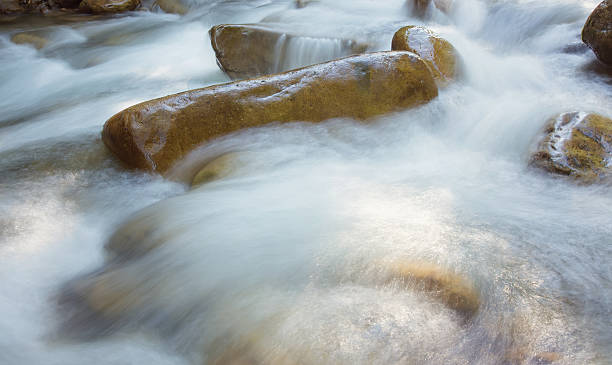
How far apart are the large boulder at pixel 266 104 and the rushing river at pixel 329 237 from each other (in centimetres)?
13

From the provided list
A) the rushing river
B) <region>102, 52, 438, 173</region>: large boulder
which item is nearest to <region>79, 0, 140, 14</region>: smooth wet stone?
the rushing river

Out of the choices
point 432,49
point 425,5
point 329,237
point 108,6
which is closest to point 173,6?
point 108,6

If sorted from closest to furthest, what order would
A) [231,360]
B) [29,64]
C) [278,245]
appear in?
[231,360]
[278,245]
[29,64]

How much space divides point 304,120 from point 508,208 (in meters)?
1.93

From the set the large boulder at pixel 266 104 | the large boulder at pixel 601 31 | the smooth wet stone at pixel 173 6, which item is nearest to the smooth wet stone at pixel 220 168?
the large boulder at pixel 266 104

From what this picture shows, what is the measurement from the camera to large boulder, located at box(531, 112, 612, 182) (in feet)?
10.3

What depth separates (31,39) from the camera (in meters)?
9.23

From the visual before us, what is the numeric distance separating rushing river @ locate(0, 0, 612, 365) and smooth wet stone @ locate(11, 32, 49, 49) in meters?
4.51

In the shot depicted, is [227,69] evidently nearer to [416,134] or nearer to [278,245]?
[416,134]

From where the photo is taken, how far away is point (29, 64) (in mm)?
8148

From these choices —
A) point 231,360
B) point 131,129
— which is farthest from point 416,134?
point 231,360

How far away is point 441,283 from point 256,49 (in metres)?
4.70

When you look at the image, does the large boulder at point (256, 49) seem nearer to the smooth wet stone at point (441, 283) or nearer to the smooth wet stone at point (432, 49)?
the smooth wet stone at point (432, 49)

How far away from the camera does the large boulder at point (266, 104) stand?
3662 millimetres
